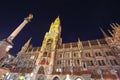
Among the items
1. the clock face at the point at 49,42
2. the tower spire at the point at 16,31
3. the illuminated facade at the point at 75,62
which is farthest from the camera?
the clock face at the point at 49,42

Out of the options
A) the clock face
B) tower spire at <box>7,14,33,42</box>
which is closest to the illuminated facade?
the clock face

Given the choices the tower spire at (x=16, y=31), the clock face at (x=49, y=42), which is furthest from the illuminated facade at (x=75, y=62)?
the tower spire at (x=16, y=31)

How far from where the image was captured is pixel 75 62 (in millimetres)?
32969

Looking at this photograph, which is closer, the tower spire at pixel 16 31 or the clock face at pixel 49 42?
the tower spire at pixel 16 31

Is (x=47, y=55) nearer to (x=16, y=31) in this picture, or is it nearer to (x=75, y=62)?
(x=75, y=62)

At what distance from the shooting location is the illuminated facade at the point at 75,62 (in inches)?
1044

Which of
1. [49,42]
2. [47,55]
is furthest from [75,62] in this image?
[49,42]

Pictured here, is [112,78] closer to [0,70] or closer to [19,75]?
[0,70]

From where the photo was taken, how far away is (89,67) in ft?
99.0

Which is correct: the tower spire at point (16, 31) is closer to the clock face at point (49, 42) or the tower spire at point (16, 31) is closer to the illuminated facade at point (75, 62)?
the illuminated facade at point (75, 62)

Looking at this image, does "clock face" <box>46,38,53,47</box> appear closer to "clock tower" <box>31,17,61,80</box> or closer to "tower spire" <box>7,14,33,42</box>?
"clock tower" <box>31,17,61,80</box>

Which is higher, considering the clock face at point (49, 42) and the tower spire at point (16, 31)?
the clock face at point (49, 42)

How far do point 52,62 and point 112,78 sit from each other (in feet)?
61.1

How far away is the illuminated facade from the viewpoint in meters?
26.5
